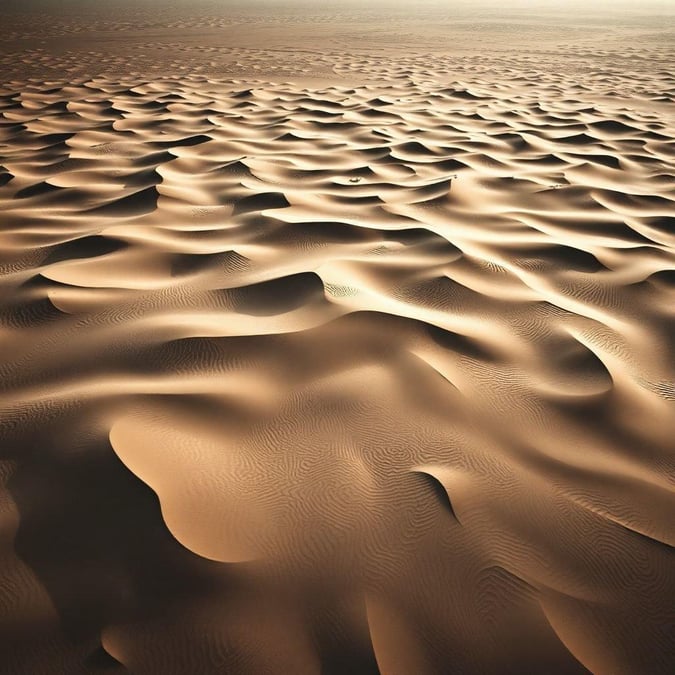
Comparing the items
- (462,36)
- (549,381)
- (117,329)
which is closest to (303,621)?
(549,381)

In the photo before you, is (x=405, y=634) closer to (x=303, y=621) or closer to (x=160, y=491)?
(x=303, y=621)

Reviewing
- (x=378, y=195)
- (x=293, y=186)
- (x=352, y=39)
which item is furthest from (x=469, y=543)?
(x=352, y=39)

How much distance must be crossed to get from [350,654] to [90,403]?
83 centimetres

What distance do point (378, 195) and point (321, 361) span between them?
4.90 ft

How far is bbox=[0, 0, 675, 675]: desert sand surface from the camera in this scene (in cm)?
87

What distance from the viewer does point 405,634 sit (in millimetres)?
860

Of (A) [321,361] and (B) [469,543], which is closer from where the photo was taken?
(B) [469,543]

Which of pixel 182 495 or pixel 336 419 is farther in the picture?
pixel 336 419

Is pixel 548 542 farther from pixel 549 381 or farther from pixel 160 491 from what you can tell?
pixel 160 491

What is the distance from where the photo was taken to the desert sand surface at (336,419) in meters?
0.87

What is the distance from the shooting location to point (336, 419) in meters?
1.25

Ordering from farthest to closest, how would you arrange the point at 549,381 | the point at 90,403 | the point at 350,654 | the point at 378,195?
the point at 378,195 → the point at 549,381 → the point at 90,403 → the point at 350,654

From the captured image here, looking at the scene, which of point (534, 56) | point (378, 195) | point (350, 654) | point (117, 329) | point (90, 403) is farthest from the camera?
point (534, 56)

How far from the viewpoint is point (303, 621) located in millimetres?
868
